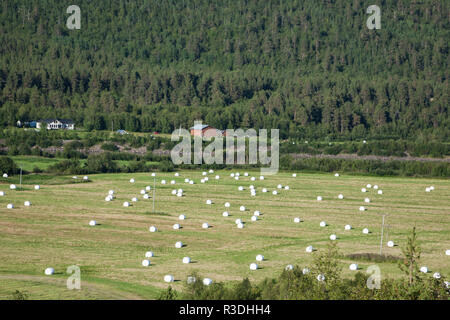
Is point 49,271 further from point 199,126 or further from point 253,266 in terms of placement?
point 199,126

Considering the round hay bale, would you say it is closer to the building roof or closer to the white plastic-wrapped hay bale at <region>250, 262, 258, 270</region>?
the white plastic-wrapped hay bale at <region>250, 262, 258, 270</region>

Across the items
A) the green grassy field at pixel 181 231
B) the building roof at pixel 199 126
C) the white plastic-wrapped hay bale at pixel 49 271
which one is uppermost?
the building roof at pixel 199 126

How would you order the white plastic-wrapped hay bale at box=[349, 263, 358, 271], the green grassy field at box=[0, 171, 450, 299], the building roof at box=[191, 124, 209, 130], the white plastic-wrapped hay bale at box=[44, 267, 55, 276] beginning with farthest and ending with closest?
the building roof at box=[191, 124, 209, 130], the white plastic-wrapped hay bale at box=[349, 263, 358, 271], the green grassy field at box=[0, 171, 450, 299], the white plastic-wrapped hay bale at box=[44, 267, 55, 276]

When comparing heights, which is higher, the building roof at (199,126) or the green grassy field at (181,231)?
the building roof at (199,126)

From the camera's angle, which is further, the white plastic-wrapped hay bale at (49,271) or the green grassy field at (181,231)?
the green grassy field at (181,231)

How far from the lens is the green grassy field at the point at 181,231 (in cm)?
3919

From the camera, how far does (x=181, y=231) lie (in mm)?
53406

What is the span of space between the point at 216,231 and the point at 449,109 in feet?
492

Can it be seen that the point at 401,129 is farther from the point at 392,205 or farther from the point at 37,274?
the point at 37,274

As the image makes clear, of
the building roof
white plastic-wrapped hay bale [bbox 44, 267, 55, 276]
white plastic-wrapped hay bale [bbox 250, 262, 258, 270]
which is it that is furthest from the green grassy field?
the building roof

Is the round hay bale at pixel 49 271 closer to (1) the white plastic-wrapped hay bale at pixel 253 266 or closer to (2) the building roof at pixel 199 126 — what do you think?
(1) the white plastic-wrapped hay bale at pixel 253 266

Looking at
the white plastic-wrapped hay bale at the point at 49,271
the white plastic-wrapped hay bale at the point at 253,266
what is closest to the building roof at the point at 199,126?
the white plastic-wrapped hay bale at the point at 253,266

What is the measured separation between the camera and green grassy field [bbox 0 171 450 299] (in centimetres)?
3919
